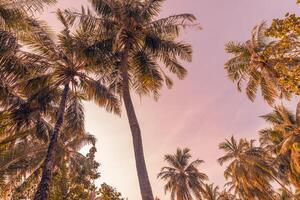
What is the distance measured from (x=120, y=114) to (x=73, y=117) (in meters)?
2.37

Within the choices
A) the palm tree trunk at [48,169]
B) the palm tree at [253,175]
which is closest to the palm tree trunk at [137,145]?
the palm tree trunk at [48,169]

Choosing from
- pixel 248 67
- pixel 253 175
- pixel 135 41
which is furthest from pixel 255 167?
pixel 135 41

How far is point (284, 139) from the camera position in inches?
893

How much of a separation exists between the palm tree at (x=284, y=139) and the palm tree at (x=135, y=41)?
545 inches

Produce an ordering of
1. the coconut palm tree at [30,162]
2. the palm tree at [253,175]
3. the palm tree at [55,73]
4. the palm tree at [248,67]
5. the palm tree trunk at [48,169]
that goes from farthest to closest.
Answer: the palm tree at [253,175] < the palm tree at [248,67] < the palm tree at [55,73] < the coconut palm tree at [30,162] < the palm tree trunk at [48,169]

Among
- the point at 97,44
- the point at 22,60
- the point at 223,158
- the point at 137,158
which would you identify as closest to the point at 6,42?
the point at 22,60

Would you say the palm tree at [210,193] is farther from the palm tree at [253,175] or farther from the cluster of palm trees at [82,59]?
the cluster of palm trees at [82,59]

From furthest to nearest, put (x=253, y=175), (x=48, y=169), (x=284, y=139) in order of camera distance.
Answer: (x=253, y=175) → (x=284, y=139) → (x=48, y=169)

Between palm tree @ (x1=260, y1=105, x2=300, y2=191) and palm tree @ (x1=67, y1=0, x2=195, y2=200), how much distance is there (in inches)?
545

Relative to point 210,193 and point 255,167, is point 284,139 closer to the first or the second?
point 255,167

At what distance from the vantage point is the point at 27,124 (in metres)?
12.8

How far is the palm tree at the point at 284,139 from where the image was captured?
21.8 meters

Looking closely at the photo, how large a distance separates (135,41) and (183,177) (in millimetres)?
25404

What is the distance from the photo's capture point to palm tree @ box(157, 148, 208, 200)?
31.7 metres
